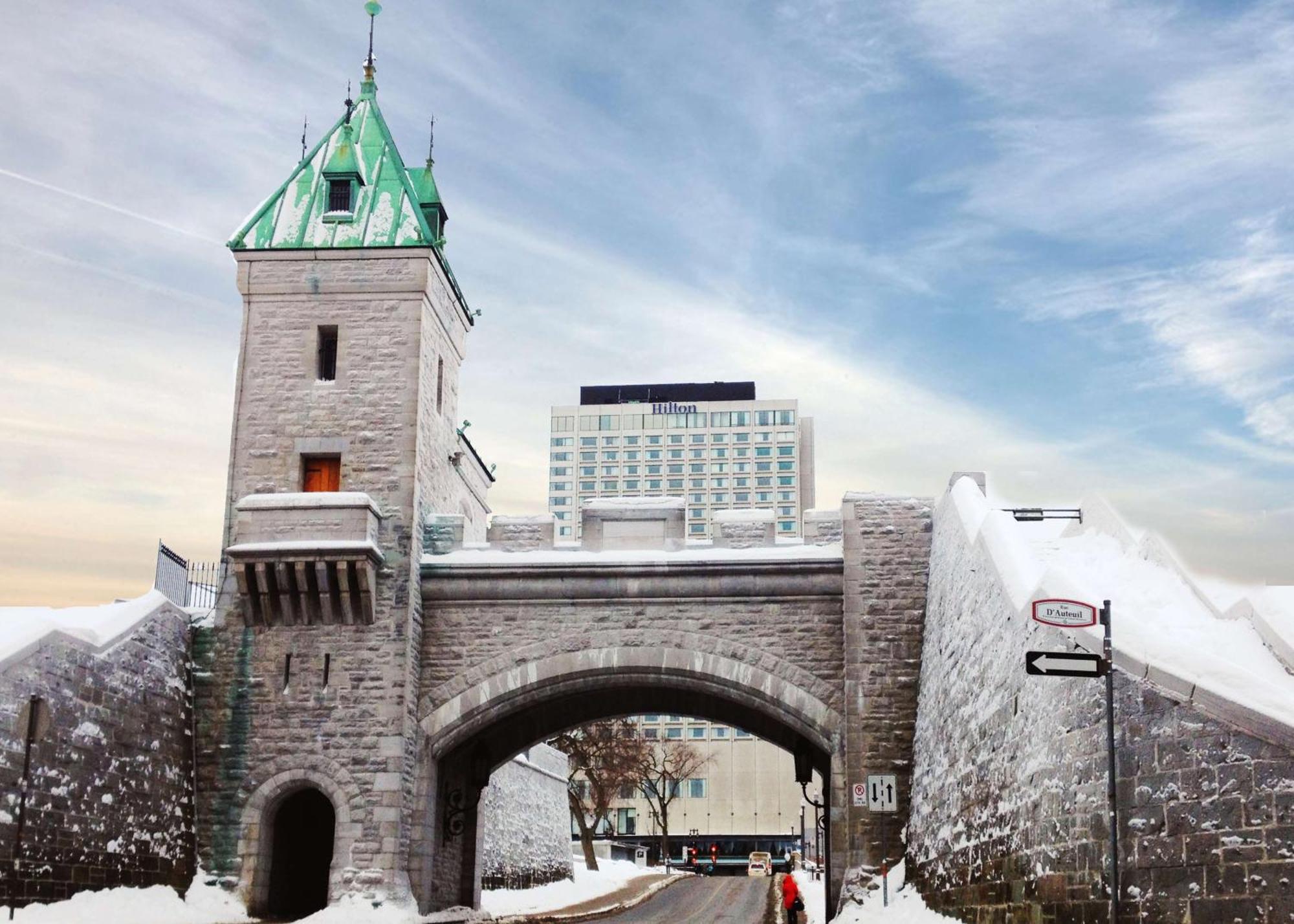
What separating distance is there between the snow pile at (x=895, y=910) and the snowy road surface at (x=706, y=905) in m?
7.29

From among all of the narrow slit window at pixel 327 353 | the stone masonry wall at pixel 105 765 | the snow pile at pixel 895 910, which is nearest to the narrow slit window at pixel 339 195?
the narrow slit window at pixel 327 353

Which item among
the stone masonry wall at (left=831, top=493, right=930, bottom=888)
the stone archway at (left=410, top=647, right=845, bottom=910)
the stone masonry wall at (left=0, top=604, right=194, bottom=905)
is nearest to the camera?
the stone masonry wall at (left=0, top=604, right=194, bottom=905)

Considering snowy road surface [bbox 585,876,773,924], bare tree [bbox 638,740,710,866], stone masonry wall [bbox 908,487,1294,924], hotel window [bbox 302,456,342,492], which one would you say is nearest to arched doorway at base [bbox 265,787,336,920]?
hotel window [bbox 302,456,342,492]

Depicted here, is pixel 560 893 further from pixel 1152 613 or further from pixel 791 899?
pixel 1152 613

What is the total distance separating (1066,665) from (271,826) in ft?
48.5

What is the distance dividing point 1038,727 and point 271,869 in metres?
13.2

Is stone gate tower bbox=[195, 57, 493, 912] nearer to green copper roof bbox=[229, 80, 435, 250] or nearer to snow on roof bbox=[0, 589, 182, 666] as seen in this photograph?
green copper roof bbox=[229, 80, 435, 250]

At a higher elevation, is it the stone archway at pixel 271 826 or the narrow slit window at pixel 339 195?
the narrow slit window at pixel 339 195

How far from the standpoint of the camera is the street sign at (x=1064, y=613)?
1184cm

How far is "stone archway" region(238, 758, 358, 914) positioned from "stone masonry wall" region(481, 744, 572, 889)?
7.19 m

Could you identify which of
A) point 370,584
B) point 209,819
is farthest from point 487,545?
point 209,819

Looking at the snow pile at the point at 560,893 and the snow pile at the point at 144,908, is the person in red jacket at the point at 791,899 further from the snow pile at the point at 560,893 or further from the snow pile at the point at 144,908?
the snow pile at the point at 144,908

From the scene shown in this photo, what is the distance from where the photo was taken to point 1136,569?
1612 centimetres

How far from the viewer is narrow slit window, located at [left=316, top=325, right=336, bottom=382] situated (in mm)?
24828
